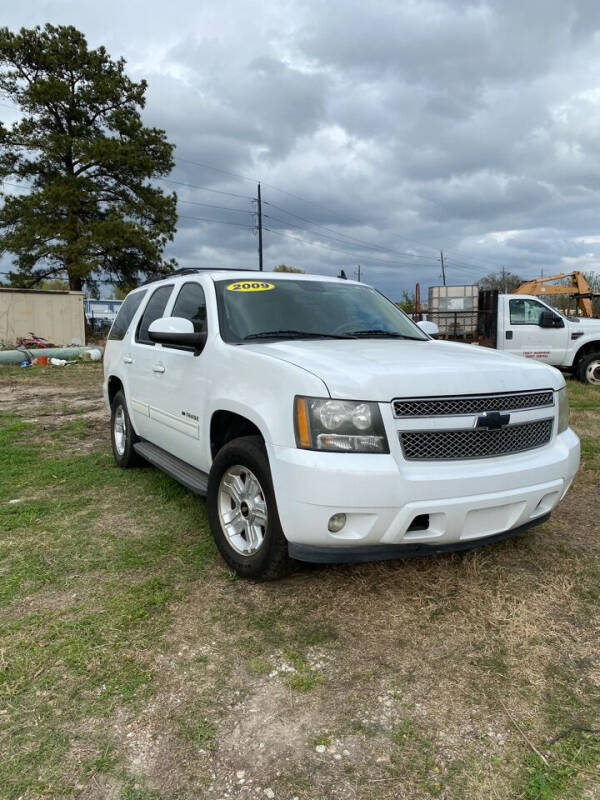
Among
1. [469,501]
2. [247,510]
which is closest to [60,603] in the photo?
[247,510]

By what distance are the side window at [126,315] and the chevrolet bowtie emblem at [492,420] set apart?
366 centimetres

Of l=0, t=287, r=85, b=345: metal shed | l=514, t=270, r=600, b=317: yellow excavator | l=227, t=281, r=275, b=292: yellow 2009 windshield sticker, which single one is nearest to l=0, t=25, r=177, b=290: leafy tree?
l=0, t=287, r=85, b=345: metal shed

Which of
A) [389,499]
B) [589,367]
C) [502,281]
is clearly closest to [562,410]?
[389,499]

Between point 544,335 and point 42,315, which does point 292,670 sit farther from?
point 42,315

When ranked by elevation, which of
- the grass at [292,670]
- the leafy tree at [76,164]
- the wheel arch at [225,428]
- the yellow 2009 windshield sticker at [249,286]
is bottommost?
the grass at [292,670]

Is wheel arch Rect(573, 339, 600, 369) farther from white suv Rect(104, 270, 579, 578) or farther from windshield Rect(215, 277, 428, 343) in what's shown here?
white suv Rect(104, 270, 579, 578)

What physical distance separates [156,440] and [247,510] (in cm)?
170

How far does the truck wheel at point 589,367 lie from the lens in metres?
11.9

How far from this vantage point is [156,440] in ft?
15.3

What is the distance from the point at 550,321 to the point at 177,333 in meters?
10.2

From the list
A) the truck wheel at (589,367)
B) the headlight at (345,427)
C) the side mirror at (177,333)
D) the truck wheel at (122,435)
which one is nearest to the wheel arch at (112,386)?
the truck wheel at (122,435)

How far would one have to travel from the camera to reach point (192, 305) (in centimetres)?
422

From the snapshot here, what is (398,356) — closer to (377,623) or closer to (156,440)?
(377,623)

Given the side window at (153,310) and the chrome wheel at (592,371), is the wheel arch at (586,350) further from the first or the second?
the side window at (153,310)
